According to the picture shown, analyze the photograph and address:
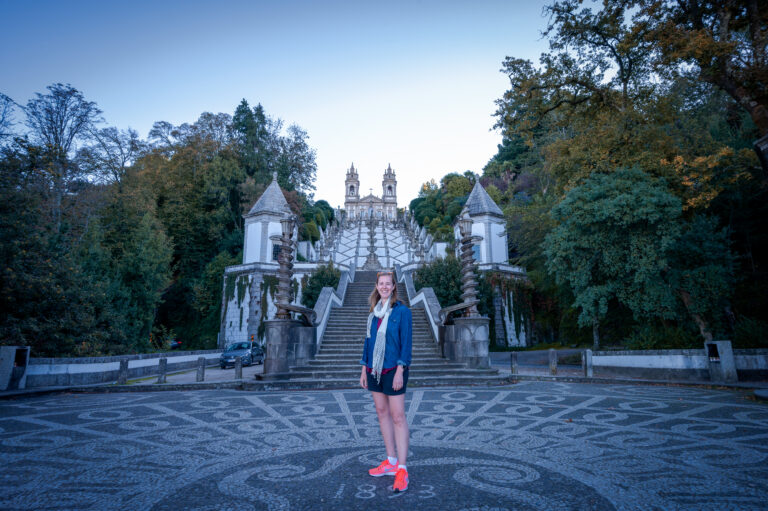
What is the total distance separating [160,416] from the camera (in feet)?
20.9

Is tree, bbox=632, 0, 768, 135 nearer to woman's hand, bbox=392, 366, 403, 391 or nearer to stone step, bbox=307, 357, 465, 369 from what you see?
stone step, bbox=307, 357, 465, 369

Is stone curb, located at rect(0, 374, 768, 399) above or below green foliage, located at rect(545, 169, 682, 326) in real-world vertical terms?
below

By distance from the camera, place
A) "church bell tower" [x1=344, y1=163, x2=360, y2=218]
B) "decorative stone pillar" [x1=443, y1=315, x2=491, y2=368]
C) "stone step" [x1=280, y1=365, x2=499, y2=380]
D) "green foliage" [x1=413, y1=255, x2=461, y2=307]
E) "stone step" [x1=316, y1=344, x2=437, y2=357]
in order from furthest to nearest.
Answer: "church bell tower" [x1=344, y1=163, x2=360, y2=218]
"green foliage" [x1=413, y1=255, x2=461, y2=307]
"stone step" [x1=316, y1=344, x2=437, y2=357]
"decorative stone pillar" [x1=443, y1=315, x2=491, y2=368]
"stone step" [x1=280, y1=365, x2=499, y2=380]

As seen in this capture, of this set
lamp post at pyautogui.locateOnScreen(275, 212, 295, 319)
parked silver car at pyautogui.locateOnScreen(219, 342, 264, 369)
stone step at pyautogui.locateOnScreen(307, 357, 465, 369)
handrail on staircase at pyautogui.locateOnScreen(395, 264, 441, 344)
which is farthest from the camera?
parked silver car at pyautogui.locateOnScreen(219, 342, 264, 369)

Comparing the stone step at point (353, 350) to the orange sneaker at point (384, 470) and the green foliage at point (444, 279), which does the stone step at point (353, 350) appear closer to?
the green foliage at point (444, 279)

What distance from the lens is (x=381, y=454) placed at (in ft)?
13.3

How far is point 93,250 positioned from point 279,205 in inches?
613

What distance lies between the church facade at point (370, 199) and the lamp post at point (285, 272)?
270ft

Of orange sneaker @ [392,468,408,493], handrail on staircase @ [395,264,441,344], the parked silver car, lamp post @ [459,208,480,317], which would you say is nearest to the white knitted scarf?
orange sneaker @ [392,468,408,493]

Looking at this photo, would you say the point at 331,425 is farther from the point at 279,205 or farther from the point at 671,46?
the point at 279,205

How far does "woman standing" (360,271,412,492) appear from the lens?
3.20 metres

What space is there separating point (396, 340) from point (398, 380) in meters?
0.35

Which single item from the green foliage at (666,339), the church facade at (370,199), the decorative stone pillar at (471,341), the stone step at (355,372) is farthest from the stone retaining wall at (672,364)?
the church facade at (370,199)

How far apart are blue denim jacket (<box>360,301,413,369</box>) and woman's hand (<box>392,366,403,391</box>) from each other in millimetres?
54
